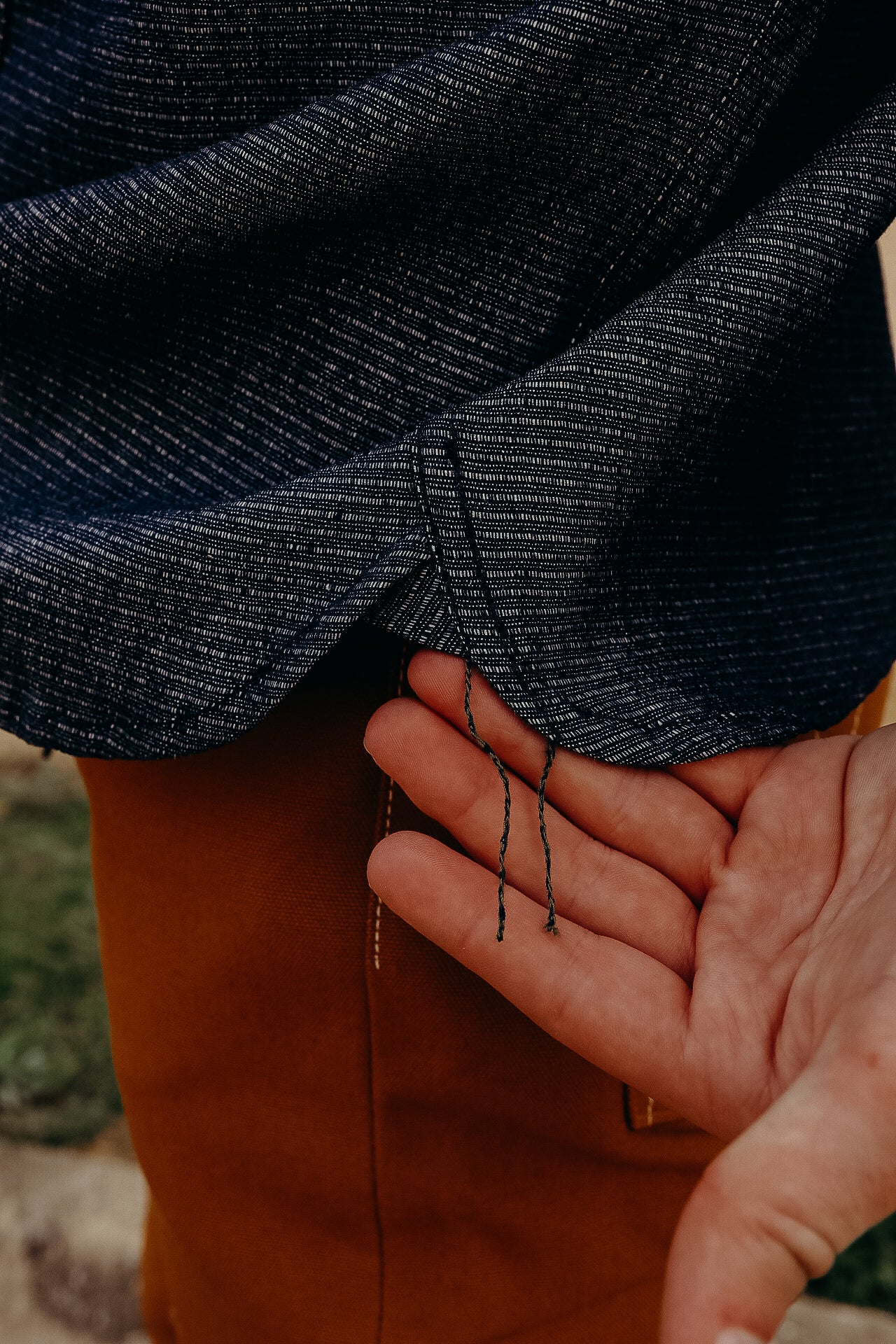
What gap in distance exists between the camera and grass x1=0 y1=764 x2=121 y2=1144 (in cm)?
194

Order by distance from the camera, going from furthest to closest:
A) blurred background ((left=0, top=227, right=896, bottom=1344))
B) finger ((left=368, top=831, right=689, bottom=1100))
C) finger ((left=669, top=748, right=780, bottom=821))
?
blurred background ((left=0, top=227, right=896, bottom=1344)) → finger ((left=669, top=748, right=780, bottom=821)) → finger ((left=368, top=831, right=689, bottom=1100))

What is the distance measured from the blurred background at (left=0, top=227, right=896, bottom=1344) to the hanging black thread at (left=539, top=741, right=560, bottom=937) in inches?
42.9

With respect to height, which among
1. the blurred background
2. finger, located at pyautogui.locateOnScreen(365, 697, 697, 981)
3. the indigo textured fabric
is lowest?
the blurred background

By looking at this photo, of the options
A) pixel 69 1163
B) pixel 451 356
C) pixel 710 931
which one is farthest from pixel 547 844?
pixel 69 1163

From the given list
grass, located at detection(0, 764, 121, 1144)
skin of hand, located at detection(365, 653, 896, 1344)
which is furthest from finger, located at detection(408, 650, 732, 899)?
grass, located at detection(0, 764, 121, 1144)

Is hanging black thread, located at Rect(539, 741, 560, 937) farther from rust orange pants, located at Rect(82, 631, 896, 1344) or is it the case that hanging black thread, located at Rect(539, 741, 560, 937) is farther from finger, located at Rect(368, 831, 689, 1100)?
rust orange pants, located at Rect(82, 631, 896, 1344)

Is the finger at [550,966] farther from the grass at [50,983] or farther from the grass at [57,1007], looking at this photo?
the grass at [50,983]

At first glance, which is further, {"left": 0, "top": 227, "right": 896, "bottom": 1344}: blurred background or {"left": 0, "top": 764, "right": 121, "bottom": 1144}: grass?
{"left": 0, "top": 764, "right": 121, "bottom": 1144}: grass

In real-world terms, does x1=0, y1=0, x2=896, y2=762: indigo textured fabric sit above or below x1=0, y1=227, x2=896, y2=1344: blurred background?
above

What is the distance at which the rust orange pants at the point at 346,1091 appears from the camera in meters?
0.76

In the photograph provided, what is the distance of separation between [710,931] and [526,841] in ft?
0.50

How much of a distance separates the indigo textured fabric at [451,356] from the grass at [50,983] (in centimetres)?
150

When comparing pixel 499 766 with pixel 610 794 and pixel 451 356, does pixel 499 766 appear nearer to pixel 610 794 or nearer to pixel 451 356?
pixel 610 794

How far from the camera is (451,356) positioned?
780mm
